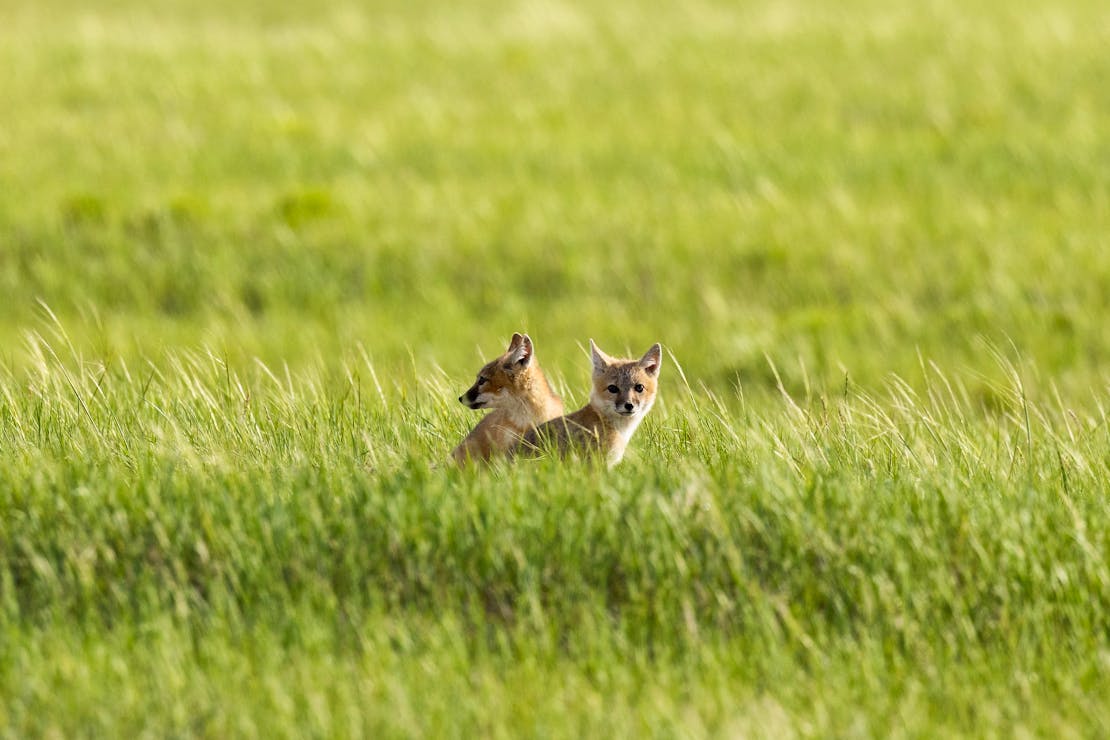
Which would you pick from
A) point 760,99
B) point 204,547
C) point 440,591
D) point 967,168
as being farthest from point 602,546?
point 760,99

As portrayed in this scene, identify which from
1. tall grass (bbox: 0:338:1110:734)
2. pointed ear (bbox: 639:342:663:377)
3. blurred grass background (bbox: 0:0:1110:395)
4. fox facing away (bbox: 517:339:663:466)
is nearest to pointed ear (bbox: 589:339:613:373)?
fox facing away (bbox: 517:339:663:466)

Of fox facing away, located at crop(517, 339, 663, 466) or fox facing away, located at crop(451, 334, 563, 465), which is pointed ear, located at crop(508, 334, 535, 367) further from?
fox facing away, located at crop(517, 339, 663, 466)

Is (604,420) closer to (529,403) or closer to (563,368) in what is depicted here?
(529,403)

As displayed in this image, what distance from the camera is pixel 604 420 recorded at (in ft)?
20.2

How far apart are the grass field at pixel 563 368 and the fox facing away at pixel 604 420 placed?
0.74 feet

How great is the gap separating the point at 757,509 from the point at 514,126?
13.5 metres

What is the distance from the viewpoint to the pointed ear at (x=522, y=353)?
245 inches

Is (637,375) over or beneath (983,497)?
over

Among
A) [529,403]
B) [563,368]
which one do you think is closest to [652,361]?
[529,403]

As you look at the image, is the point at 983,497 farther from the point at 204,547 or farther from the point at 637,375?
the point at 204,547

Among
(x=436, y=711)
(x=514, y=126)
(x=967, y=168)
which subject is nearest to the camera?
(x=436, y=711)

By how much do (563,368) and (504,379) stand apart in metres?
5.65

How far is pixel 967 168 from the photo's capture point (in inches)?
682

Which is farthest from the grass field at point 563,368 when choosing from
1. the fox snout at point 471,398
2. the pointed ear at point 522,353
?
the pointed ear at point 522,353
